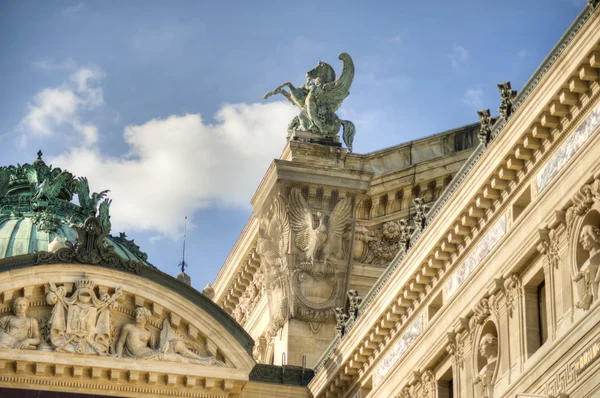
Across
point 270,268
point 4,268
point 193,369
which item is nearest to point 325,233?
point 270,268

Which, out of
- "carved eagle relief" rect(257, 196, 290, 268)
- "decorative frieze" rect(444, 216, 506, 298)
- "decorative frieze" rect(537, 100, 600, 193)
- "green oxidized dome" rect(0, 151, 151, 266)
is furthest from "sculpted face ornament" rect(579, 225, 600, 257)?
"green oxidized dome" rect(0, 151, 151, 266)

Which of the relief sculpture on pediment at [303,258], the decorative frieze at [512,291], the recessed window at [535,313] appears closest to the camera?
the recessed window at [535,313]

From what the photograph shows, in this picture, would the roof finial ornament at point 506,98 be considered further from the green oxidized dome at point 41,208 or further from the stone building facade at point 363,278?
the green oxidized dome at point 41,208

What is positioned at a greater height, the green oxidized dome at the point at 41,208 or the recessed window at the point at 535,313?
the green oxidized dome at the point at 41,208

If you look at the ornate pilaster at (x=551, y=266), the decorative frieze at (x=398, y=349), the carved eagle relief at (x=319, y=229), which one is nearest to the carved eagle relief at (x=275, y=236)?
the carved eagle relief at (x=319, y=229)

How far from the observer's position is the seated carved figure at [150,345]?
44688 mm

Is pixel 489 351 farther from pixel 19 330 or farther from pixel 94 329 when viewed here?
pixel 19 330

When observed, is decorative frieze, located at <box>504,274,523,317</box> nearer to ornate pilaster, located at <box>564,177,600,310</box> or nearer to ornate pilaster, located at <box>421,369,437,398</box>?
ornate pilaster, located at <box>564,177,600,310</box>

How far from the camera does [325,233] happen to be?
50.2 meters

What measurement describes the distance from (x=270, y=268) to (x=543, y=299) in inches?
724

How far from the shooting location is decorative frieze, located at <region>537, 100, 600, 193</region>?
3161cm

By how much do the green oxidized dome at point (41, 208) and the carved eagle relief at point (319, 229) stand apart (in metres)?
6.27

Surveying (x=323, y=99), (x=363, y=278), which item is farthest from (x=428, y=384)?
(x=323, y=99)

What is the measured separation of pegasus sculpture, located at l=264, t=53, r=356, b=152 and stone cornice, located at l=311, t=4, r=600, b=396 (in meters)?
11.3
